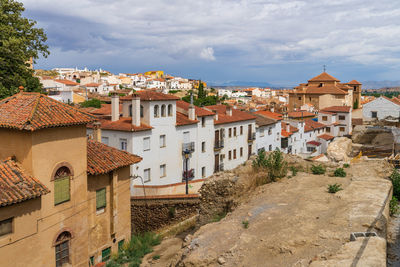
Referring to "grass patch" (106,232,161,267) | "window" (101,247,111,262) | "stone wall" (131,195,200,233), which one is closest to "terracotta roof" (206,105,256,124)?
"stone wall" (131,195,200,233)

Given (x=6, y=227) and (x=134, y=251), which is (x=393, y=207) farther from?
(x=6, y=227)

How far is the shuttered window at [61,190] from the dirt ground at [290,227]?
4601 mm

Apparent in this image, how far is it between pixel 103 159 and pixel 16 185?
16.9 ft

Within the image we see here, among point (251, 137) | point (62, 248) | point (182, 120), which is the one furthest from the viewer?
point (251, 137)

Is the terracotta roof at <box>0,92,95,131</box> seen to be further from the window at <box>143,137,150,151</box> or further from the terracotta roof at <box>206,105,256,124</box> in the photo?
the terracotta roof at <box>206,105,256,124</box>

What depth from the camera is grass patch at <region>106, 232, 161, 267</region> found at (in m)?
16.9

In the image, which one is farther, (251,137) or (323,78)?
(323,78)

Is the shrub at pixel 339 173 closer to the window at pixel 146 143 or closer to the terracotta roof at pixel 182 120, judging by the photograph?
the window at pixel 146 143

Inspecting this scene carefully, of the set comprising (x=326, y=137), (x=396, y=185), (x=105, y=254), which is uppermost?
(x=396, y=185)

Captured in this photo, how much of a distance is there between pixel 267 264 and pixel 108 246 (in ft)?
35.5

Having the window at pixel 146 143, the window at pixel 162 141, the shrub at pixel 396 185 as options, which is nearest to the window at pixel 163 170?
the window at pixel 162 141

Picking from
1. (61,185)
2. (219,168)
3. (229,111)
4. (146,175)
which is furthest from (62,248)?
(229,111)

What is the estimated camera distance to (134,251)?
18422 millimetres

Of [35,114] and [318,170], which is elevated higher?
[35,114]
